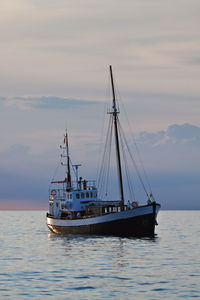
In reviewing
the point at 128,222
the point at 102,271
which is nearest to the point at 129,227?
the point at 128,222

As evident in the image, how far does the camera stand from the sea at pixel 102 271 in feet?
109

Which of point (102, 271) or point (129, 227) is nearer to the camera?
point (102, 271)

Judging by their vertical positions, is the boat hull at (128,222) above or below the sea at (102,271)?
above

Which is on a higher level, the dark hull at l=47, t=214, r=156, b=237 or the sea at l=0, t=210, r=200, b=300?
the dark hull at l=47, t=214, r=156, b=237

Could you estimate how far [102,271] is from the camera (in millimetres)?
41469

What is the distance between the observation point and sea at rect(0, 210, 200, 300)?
33.1m

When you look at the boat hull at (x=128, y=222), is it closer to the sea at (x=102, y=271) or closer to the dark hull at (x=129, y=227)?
the dark hull at (x=129, y=227)

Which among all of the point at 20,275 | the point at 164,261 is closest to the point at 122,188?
the point at 164,261

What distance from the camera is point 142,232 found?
71500 mm

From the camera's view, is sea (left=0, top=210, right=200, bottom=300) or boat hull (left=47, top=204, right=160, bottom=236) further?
boat hull (left=47, top=204, right=160, bottom=236)

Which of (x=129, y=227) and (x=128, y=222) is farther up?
(x=128, y=222)

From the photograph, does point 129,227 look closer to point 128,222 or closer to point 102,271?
point 128,222

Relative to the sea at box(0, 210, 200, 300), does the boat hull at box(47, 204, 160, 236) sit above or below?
above

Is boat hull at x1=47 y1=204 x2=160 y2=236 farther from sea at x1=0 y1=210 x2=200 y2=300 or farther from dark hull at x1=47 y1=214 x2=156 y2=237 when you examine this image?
sea at x1=0 y1=210 x2=200 y2=300
